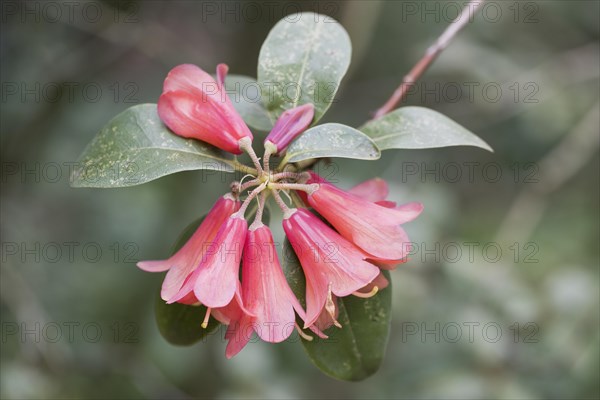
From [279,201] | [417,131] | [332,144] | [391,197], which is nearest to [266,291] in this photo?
[279,201]

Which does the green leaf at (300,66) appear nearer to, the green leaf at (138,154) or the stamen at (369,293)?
the green leaf at (138,154)

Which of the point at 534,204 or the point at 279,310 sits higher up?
the point at 534,204

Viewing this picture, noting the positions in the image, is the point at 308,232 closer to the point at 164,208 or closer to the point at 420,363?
the point at 420,363

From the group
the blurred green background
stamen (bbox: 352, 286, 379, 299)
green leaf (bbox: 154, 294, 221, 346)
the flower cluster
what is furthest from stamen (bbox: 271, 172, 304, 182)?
the blurred green background

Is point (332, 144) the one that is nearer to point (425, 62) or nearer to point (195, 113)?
point (195, 113)

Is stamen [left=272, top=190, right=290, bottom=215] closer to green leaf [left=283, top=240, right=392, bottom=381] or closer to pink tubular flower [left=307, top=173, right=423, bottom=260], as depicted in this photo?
pink tubular flower [left=307, top=173, right=423, bottom=260]

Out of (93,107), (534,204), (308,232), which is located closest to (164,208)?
(93,107)
